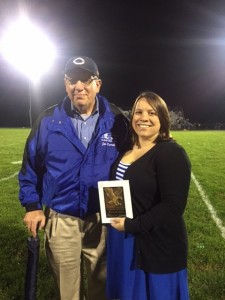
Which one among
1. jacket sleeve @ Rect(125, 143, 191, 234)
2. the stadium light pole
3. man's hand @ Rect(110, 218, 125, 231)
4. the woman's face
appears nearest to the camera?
Result: jacket sleeve @ Rect(125, 143, 191, 234)

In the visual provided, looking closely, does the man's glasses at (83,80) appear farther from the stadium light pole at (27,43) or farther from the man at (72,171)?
the stadium light pole at (27,43)

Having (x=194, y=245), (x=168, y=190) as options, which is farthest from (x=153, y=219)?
(x=194, y=245)

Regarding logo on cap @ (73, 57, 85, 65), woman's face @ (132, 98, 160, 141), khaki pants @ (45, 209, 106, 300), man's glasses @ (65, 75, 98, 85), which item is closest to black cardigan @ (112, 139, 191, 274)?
woman's face @ (132, 98, 160, 141)

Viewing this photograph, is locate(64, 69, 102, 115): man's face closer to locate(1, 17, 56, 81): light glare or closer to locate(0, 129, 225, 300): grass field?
locate(0, 129, 225, 300): grass field

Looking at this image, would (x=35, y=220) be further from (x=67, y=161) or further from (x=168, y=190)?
(x=168, y=190)

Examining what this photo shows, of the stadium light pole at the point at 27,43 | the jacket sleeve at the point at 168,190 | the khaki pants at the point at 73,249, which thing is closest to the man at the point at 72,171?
the khaki pants at the point at 73,249

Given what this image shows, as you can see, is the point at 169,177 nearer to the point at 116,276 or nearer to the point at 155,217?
the point at 155,217

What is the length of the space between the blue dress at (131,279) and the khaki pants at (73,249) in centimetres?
36

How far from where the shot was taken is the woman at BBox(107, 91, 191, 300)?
8.01ft

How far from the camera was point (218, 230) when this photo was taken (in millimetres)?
5871

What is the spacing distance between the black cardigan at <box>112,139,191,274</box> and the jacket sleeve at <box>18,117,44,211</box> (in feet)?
2.85

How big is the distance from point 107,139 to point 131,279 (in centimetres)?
106

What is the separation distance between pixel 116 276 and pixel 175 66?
200 feet

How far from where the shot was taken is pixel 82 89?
3057 millimetres
